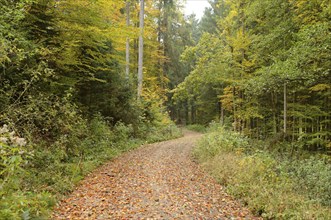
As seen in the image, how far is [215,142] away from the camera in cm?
1008

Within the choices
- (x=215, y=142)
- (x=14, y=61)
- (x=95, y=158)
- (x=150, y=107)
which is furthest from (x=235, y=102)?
(x=14, y=61)

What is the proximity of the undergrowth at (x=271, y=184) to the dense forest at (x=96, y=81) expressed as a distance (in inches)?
15.2

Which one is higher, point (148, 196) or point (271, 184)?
point (271, 184)

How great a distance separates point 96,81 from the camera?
11.4 meters

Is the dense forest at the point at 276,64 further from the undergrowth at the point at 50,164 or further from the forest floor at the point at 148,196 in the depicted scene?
the undergrowth at the point at 50,164

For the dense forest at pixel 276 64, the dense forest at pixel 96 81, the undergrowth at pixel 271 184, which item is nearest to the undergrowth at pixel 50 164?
the dense forest at pixel 96 81

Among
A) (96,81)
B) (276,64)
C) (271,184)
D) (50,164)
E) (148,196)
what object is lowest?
(148,196)

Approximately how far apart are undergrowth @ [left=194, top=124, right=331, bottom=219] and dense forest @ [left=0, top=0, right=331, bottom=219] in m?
0.39

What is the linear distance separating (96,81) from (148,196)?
283 inches

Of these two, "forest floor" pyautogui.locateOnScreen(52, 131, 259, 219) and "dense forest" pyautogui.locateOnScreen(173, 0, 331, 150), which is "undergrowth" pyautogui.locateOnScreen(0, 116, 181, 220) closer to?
"forest floor" pyautogui.locateOnScreen(52, 131, 259, 219)

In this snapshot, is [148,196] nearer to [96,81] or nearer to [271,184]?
[271,184]

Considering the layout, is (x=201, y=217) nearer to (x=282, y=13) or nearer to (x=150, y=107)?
(x=282, y=13)

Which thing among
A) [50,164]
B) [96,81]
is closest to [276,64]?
[96,81]

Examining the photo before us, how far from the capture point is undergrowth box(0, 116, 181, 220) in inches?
143
